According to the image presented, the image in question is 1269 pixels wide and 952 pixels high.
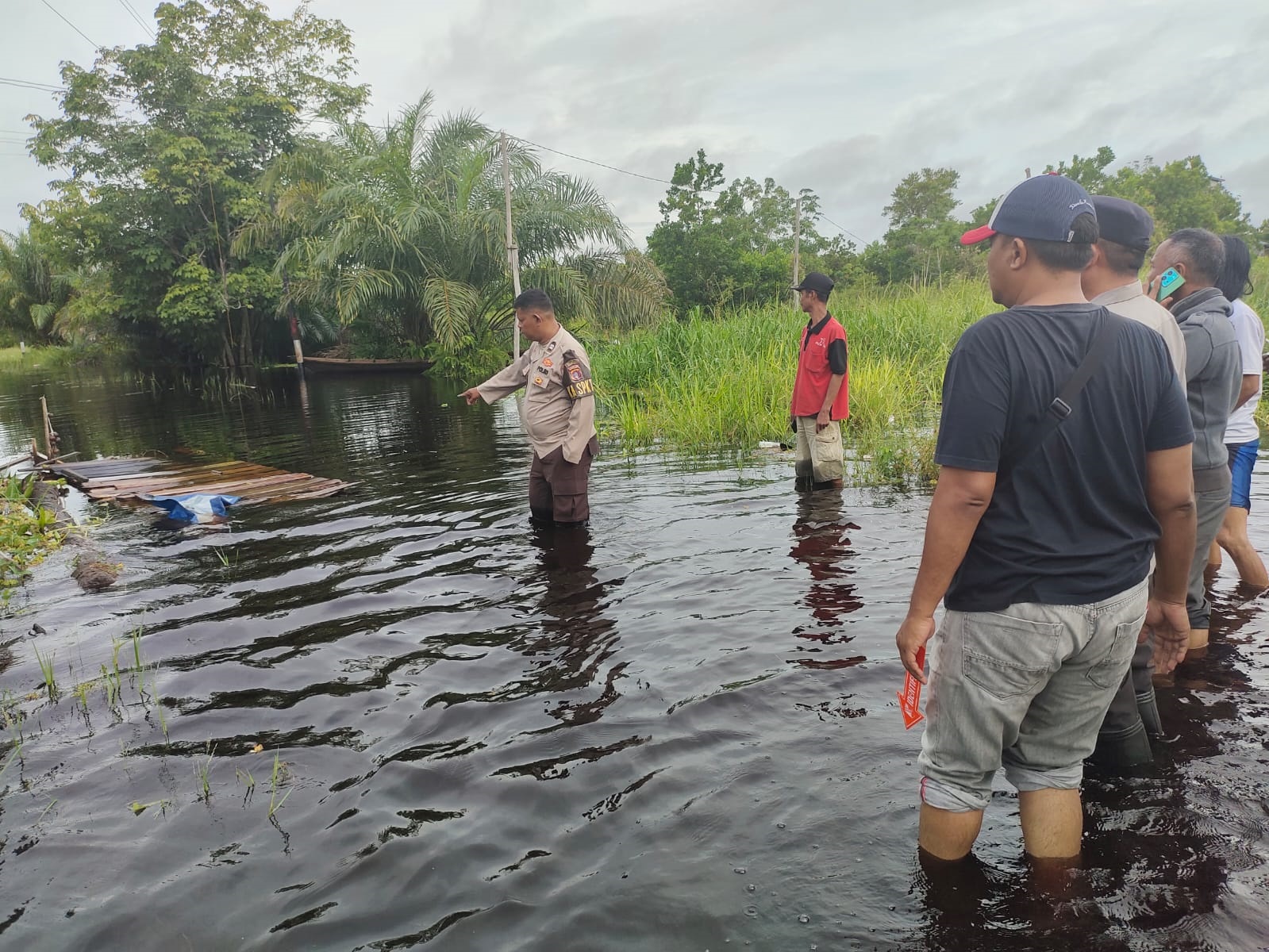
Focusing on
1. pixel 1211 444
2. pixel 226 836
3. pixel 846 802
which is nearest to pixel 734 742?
pixel 846 802

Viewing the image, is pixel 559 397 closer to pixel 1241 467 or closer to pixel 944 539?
pixel 1241 467

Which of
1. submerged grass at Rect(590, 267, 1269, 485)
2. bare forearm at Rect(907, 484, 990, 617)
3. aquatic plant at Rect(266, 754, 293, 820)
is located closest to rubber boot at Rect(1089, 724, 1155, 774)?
bare forearm at Rect(907, 484, 990, 617)

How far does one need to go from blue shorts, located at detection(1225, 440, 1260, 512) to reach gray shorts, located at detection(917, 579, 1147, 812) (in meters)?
2.35

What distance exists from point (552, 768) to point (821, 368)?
4.67 metres

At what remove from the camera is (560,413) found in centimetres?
604

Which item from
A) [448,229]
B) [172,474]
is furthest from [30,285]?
[172,474]

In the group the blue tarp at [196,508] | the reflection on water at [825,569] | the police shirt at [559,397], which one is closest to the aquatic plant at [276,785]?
the reflection on water at [825,569]

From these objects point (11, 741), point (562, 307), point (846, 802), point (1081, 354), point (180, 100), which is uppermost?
point (180, 100)

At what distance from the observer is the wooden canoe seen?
91.0ft

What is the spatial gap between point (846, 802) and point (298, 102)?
109 feet

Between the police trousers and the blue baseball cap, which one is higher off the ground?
the blue baseball cap

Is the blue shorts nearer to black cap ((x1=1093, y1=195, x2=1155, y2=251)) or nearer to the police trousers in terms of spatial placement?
black cap ((x1=1093, y1=195, x2=1155, y2=251))

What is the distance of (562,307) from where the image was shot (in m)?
23.3

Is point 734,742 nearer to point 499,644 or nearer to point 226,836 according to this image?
point 499,644
